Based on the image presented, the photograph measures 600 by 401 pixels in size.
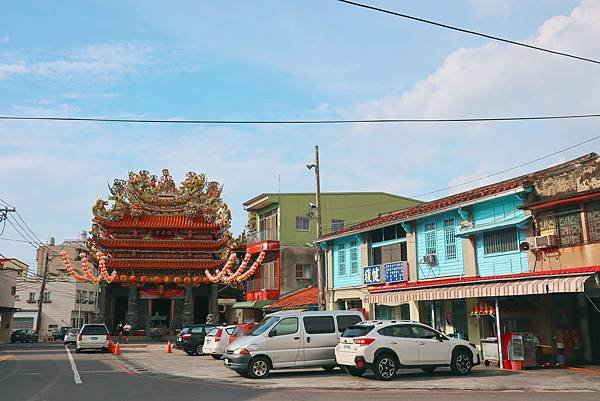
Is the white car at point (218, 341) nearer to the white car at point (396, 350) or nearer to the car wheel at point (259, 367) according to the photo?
the car wheel at point (259, 367)

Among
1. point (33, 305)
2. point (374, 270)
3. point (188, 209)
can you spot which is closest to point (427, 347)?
point (374, 270)

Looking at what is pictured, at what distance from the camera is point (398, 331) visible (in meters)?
16.5

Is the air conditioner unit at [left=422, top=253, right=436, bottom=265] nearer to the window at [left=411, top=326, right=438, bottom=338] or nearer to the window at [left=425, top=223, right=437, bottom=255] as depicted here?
the window at [left=425, top=223, right=437, bottom=255]

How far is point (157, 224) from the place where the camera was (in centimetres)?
5272

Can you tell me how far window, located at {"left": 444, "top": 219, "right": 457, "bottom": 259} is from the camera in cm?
2319

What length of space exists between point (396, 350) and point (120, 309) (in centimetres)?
4373

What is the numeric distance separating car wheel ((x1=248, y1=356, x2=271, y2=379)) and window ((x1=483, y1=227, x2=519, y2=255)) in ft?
30.6

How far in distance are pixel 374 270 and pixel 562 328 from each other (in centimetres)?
928

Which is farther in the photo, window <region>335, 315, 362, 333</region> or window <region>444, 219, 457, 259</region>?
window <region>444, 219, 457, 259</region>

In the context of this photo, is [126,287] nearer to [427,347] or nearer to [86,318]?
[86,318]

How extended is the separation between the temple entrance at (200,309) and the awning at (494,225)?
122 ft

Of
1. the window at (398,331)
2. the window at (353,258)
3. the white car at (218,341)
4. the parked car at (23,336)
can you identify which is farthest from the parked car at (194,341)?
the parked car at (23,336)

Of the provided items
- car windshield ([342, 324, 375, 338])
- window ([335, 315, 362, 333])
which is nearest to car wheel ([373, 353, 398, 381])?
car windshield ([342, 324, 375, 338])

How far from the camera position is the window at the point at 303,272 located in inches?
1695
